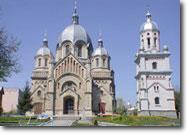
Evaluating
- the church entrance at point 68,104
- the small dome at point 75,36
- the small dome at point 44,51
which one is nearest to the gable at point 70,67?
the church entrance at point 68,104

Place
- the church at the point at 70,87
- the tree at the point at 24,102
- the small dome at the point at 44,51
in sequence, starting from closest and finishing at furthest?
1. the tree at the point at 24,102
2. the church at the point at 70,87
3. the small dome at the point at 44,51

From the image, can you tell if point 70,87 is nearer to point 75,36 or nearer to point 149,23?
point 75,36

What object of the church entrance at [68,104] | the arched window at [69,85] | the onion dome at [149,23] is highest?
the onion dome at [149,23]

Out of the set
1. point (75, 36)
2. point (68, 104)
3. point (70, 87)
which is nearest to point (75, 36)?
point (75, 36)

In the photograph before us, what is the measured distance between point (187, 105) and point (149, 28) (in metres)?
17.4

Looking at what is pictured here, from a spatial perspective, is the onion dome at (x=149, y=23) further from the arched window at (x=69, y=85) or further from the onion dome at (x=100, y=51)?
the arched window at (x=69, y=85)

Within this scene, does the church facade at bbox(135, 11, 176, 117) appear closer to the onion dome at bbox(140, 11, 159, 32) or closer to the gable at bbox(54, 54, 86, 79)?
the onion dome at bbox(140, 11, 159, 32)

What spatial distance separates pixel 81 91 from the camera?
83.7ft

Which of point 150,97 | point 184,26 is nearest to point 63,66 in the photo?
point 150,97

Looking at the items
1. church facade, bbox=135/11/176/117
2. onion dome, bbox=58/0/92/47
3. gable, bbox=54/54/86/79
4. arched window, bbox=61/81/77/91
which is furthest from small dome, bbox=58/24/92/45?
church facade, bbox=135/11/176/117

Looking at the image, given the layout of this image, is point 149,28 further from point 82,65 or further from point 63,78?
point 63,78

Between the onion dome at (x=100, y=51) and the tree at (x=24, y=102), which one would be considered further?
the onion dome at (x=100, y=51)

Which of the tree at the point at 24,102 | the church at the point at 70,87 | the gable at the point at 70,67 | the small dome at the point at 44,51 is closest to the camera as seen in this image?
the tree at the point at 24,102

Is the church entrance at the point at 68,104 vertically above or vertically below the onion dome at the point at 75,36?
below
